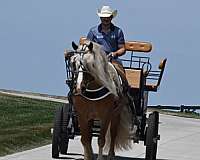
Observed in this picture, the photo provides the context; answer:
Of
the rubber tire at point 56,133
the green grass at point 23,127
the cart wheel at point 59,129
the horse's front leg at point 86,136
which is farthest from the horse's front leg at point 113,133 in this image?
the green grass at point 23,127

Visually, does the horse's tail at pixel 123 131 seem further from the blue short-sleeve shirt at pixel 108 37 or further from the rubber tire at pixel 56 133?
the rubber tire at pixel 56 133

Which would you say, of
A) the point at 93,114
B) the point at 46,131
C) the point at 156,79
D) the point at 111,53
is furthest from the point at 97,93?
the point at 46,131

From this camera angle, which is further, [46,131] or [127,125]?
[46,131]

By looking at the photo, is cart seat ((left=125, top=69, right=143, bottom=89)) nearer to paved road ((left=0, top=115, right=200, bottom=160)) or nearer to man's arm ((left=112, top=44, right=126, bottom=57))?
man's arm ((left=112, top=44, right=126, bottom=57))

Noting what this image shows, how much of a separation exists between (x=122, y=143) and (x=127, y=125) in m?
0.36

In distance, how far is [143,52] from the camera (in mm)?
15148

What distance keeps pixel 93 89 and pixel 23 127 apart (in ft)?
23.7

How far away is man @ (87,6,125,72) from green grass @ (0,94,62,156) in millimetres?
2895

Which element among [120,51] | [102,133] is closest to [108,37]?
[120,51]

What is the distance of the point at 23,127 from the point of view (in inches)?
730

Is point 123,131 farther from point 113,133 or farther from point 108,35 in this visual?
point 108,35

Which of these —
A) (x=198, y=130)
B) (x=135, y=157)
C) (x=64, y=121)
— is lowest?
(x=198, y=130)


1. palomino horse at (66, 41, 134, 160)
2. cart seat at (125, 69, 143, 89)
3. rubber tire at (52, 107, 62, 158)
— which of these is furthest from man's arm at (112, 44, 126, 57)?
rubber tire at (52, 107, 62, 158)

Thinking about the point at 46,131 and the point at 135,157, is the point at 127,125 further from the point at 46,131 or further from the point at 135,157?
the point at 46,131
